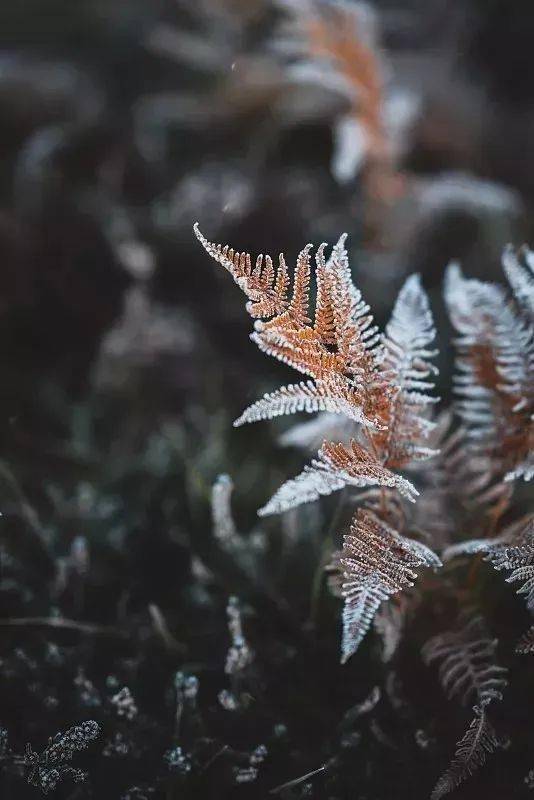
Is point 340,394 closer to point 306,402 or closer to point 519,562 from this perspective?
point 306,402

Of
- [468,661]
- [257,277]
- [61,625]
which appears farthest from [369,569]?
[61,625]

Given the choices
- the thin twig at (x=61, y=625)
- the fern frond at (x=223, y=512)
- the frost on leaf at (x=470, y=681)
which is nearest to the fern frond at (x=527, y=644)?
the frost on leaf at (x=470, y=681)

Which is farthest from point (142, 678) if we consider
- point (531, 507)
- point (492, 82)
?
point (492, 82)

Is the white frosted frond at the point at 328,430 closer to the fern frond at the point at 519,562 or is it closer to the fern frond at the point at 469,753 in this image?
the fern frond at the point at 519,562

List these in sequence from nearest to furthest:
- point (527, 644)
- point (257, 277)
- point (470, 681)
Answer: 1. point (257, 277)
2. point (527, 644)
3. point (470, 681)

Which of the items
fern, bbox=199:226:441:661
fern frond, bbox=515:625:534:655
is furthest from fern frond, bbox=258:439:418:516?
fern frond, bbox=515:625:534:655
